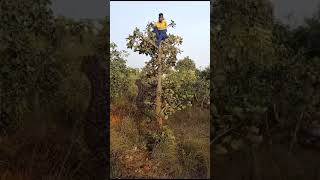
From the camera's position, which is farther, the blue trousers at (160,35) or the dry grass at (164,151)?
the blue trousers at (160,35)

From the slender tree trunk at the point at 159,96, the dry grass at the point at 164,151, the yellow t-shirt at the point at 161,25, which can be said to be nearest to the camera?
Result: the dry grass at the point at 164,151

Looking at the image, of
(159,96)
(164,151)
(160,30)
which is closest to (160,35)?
(160,30)

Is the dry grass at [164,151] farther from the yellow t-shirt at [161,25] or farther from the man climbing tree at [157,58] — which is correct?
the yellow t-shirt at [161,25]

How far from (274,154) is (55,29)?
102 inches

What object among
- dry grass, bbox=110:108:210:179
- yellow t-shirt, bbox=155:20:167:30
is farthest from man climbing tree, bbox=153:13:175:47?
dry grass, bbox=110:108:210:179

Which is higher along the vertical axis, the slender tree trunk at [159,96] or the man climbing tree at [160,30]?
the man climbing tree at [160,30]

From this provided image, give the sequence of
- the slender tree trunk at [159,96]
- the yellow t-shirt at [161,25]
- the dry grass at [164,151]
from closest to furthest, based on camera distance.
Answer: the dry grass at [164,151] → the yellow t-shirt at [161,25] → the slender tree trunk at [159,96]

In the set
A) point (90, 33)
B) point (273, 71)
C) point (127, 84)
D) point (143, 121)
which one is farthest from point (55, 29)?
point (273, 71)

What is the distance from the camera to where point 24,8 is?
209 inches

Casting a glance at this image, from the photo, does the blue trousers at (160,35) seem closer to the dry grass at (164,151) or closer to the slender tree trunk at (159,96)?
the slender tree trunk at (159,96)

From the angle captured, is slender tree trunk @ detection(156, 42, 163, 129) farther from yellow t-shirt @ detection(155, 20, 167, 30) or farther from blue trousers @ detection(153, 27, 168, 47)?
yellow t-shirt @ detection(155, 20, 167, 30)

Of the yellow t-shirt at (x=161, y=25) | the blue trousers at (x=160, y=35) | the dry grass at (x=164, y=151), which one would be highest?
the yellow t-shirt at (x=161, y=25)

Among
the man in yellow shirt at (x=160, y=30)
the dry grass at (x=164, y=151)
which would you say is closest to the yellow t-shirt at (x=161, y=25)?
the man in yellow shirt at (x=160, y=30)

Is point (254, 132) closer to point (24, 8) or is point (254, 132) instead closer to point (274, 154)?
point (274, 154)
